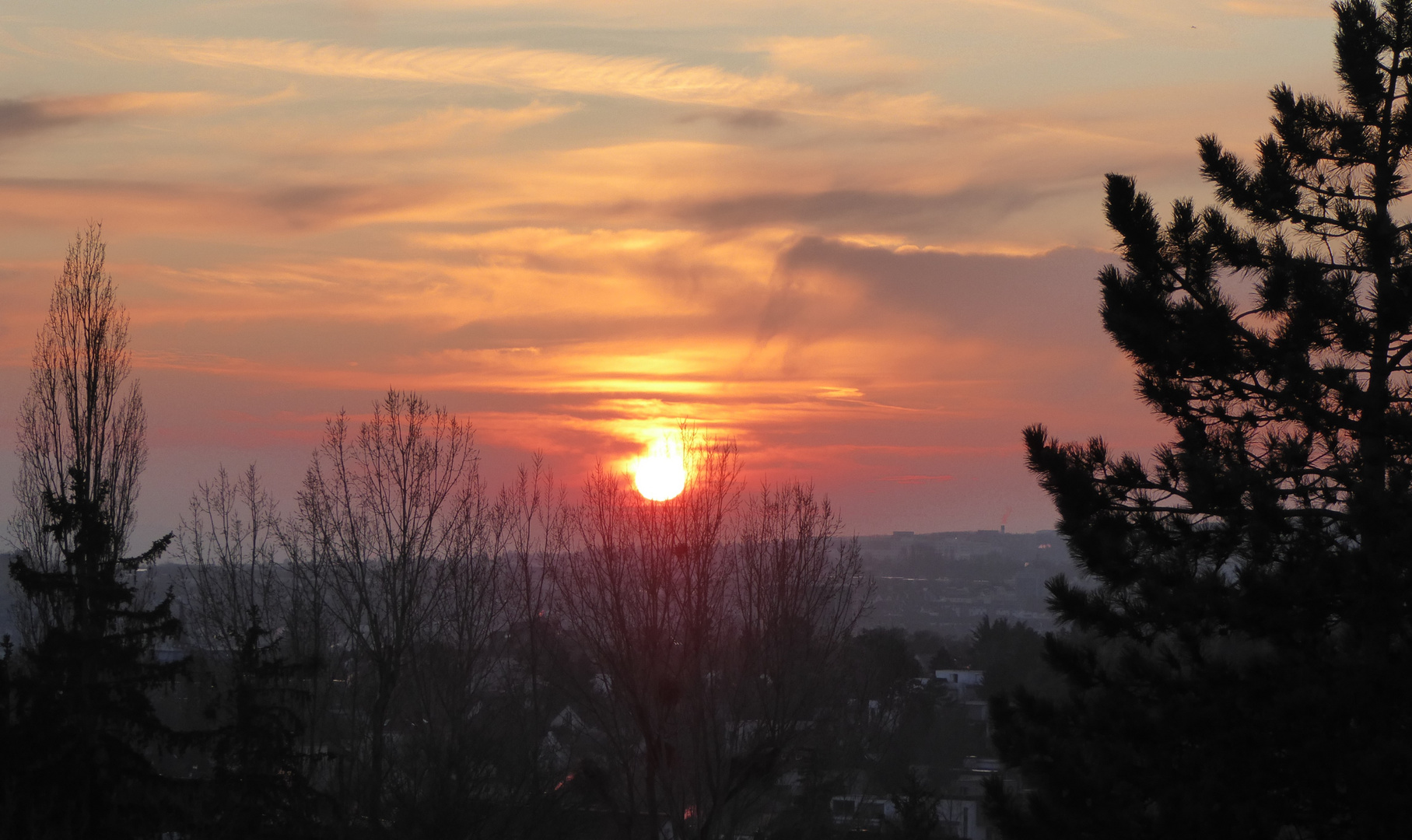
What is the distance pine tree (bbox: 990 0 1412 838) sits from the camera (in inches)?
409

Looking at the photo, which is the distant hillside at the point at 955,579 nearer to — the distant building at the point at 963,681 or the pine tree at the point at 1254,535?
the distant building at the point at 963,681

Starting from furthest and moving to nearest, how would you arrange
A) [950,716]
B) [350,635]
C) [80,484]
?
[950,716] < [350,635] < [80,484]

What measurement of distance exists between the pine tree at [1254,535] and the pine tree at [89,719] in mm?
9461

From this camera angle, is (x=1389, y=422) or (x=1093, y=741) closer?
(x=1389, y=422)

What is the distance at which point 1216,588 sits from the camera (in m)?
11.2

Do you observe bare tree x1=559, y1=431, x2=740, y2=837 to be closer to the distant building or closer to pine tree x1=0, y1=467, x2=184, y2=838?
pine tree x1=0, y1=467, x2=184, y2=838

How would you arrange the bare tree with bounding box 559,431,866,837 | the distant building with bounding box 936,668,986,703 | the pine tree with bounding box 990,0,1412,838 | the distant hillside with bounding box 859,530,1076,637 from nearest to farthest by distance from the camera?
1. the pine tree with bounding box 990,0,1412,838
2. the bare tree with bounding box 559,431,866,837
3. the distant building with bounding box 936,668,986,703
4. the distant hillside with bounding box 859,530,1076,637

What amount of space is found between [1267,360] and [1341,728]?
353 centimetres

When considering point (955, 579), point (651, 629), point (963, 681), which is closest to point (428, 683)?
point (651, 629)

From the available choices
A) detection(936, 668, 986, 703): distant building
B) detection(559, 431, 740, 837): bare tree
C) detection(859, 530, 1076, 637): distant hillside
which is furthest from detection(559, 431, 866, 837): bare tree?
detection(859, 530, 1076, 637): distant hillside

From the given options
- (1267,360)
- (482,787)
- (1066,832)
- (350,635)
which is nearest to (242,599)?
(350,635)

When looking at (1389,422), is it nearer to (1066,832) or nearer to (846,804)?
(1066,832)

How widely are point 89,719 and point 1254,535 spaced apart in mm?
12131

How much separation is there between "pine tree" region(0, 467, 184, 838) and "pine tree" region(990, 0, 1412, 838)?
31.0 feet
